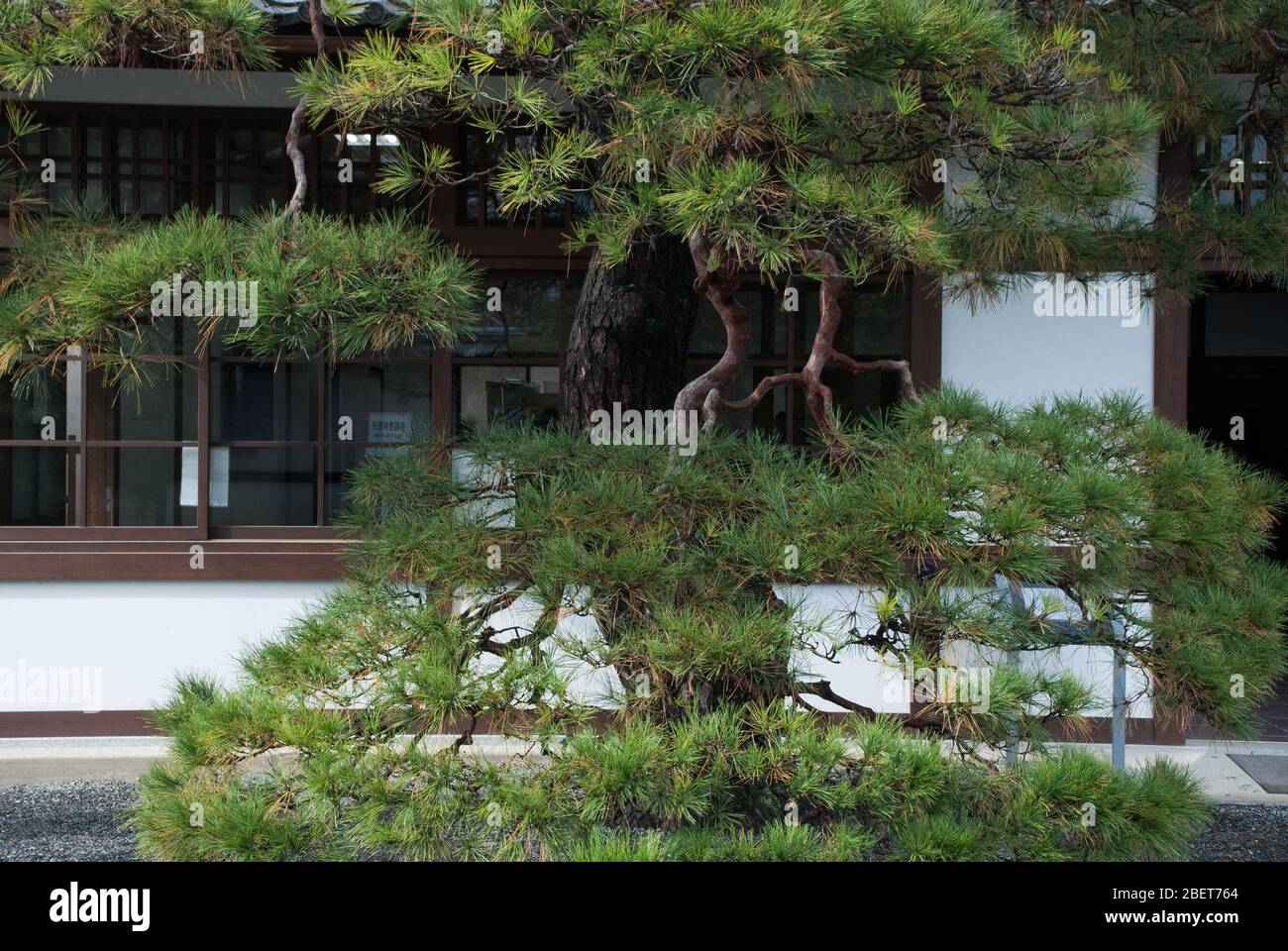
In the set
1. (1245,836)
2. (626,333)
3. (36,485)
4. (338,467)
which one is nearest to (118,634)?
(36,485)

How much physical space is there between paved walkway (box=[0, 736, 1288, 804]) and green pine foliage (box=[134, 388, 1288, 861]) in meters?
2.13

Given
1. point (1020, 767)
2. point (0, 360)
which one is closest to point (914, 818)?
point (1020, 767)

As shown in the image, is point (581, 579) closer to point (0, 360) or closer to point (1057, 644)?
point (1057, 644)

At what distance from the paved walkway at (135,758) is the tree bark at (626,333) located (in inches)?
67.9

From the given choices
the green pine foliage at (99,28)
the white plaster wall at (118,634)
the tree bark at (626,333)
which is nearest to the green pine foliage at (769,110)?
the green pine foliage at (99,28)

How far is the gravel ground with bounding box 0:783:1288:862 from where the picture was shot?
12.2 ft

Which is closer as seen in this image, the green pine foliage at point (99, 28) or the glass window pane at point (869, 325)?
the green pine foliage at point (99, 28)

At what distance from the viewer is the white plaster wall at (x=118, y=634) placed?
199 inches

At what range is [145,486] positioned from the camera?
17.6 ft

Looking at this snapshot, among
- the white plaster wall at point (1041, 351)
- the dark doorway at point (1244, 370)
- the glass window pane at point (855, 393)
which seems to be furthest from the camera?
the dark doorway at point (1244, 370)

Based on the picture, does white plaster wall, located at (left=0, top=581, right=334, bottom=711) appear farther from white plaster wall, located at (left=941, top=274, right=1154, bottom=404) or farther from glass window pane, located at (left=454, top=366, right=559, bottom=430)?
white plaster wall, located at (left=941, top=274, right=1154, bottom=404)

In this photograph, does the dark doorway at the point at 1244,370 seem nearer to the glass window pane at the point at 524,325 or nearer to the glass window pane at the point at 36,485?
the glass window pane at the point at 524,325

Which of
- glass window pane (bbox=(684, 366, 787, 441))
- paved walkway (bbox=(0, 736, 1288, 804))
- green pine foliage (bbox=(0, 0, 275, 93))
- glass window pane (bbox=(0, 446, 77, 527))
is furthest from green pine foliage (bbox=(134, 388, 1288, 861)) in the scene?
glass window pane (bbox=(0, 446, 77, 527))

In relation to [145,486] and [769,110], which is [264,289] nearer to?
[769,110]
